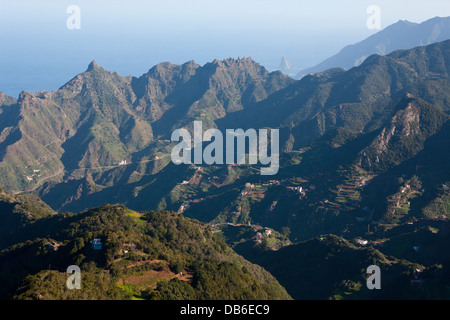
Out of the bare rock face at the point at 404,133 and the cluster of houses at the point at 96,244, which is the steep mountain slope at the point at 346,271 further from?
the bare rock face at the point at 404,133

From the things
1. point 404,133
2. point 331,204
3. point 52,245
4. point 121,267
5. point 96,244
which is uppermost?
point 404,133

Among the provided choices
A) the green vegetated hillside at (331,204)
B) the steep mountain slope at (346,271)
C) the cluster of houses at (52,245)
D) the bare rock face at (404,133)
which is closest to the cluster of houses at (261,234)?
the green vegetated hillside at (331,204)

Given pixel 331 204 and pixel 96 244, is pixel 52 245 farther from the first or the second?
pixel 331 204

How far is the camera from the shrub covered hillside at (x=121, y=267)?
160 ft

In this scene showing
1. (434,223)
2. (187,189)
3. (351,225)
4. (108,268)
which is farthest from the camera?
(187,189)

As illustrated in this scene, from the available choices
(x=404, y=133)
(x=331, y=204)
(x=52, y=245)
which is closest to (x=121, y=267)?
(x=52, y=245)

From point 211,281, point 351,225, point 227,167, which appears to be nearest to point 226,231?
point 351,225

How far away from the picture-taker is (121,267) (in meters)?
58.8

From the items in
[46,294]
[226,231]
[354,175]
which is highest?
[46,294]

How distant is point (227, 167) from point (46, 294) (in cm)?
12942

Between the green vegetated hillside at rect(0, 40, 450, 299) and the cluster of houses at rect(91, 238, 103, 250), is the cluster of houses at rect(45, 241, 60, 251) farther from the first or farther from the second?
the cluster of houses at rect(91, 238, 103, 250)

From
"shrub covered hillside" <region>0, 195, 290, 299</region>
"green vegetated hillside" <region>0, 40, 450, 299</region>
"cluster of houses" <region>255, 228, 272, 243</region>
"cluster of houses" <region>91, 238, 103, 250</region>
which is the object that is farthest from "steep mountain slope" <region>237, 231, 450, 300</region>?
"cluster of houses" <region>91, 238, 103, 250</region>
